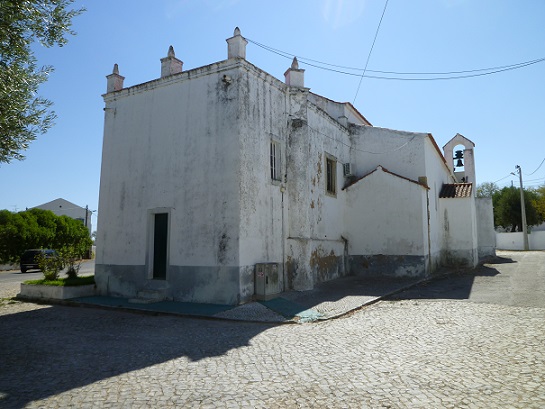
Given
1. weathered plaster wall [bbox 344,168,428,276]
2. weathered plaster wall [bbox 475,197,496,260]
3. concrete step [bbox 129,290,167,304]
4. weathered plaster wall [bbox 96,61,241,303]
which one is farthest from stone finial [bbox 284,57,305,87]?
weathered plaster wall [bbox 475,197,496,260]

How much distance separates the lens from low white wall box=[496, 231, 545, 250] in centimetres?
3551

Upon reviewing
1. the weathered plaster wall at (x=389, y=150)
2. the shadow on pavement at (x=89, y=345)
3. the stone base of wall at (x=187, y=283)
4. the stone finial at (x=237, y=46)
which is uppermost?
the stone finial at (x=237, y=46)

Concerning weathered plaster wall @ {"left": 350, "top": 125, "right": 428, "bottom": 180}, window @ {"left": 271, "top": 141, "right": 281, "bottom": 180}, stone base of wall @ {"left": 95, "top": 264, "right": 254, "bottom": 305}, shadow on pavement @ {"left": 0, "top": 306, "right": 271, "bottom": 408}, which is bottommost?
shadow on pavement @ {"left": 0, "top": 306, "right": 271, "bottom": 408}

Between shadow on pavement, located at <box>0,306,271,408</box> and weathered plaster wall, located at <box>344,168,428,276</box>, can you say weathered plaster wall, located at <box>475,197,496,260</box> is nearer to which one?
weathered plaster wall, located at <box>344,168,428,276</box>

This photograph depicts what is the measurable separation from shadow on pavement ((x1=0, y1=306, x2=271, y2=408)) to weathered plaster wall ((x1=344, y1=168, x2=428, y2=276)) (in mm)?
8836

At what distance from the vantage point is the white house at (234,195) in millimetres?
10711

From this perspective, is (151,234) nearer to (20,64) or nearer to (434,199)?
(20,64)

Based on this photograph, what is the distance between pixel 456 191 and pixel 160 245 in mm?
15500

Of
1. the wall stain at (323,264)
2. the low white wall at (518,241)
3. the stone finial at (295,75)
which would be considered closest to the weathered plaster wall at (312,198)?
the wall stain at (323,264)

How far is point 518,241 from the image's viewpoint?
37.6m

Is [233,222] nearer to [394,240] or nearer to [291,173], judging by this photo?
[291,173]

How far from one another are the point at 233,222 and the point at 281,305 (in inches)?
101

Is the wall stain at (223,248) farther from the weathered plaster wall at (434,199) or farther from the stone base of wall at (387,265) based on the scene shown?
the weathered plaster wall at (434,199)

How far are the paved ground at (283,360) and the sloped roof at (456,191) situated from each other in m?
10.9
